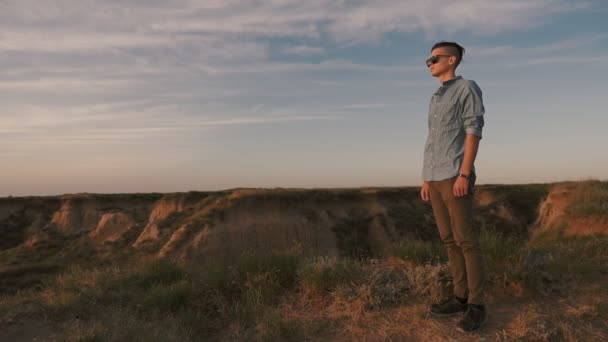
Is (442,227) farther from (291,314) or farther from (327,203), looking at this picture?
(327,203)

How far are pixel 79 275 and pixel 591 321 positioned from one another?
6.85 m

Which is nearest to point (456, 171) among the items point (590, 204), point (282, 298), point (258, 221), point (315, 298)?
point (315, 298)

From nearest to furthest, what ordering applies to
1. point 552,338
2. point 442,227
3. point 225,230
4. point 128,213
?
point 552,338 < point 442,227 < point 225,230 < point 128,213

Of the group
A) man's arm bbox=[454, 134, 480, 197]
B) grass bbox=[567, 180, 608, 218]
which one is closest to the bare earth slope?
grass bbox=[567, 180, 608, 218]

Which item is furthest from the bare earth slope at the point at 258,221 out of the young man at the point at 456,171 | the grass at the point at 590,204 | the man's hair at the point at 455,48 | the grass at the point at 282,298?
the man's hair at the point at 455,48

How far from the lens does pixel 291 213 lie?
2827 centimetres

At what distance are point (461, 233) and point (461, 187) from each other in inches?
18.7

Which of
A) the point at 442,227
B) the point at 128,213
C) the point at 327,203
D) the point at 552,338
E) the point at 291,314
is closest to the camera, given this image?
the point at 552,338

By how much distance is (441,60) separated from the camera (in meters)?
3.97

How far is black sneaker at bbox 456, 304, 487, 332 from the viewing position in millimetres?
3760

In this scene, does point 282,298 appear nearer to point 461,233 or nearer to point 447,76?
point 461,233

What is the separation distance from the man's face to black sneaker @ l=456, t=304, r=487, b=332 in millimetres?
2211

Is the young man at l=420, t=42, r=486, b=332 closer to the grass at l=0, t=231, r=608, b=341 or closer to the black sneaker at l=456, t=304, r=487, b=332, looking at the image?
the black sneaker at l=456, t=304, r=487, b=332

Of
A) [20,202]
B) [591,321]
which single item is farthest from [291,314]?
[20,202]
